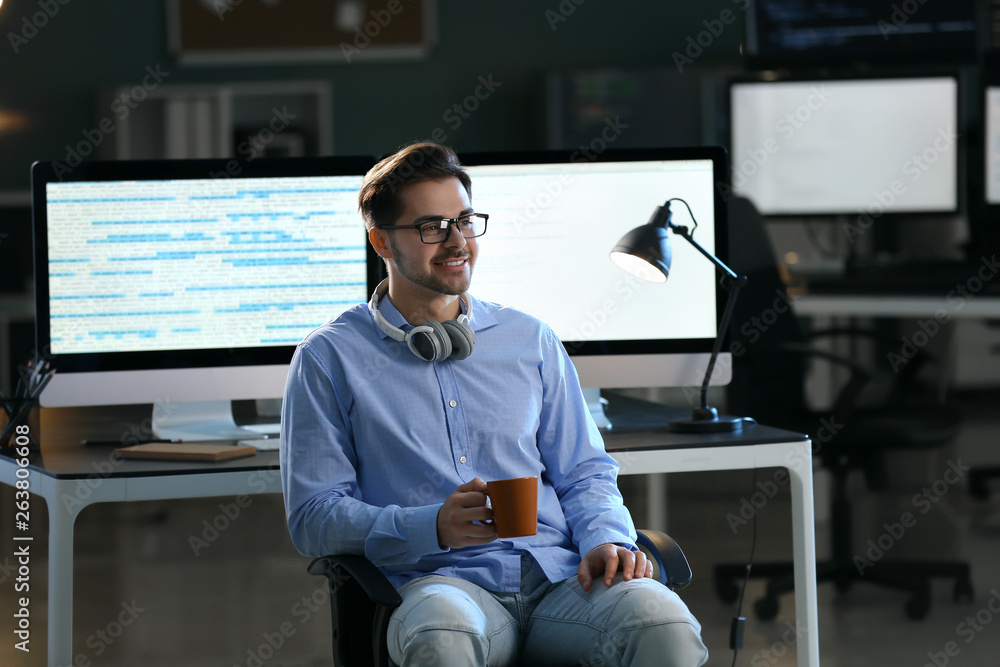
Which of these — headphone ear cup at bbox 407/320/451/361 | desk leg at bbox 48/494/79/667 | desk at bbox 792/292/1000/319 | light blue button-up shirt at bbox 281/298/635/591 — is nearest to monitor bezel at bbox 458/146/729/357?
light blue button-up shirt at bbox 281/298/635/591

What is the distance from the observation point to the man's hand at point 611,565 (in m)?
1.49

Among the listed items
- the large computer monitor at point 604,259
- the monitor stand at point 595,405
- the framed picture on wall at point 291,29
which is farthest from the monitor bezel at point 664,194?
the framed picture on wall at point 291,29

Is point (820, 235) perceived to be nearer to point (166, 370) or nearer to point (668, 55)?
point (668, 55)

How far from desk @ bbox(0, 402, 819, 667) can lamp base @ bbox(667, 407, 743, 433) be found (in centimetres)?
2

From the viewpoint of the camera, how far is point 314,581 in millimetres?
3377

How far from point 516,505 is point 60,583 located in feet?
2.81

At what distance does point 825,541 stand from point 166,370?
2.55m

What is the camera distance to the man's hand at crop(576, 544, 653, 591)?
4.88 feet

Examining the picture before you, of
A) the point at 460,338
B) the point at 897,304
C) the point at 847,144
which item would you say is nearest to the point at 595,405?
the point at 460,338

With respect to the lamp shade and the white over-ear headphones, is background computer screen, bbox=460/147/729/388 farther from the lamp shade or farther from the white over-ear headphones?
the white over-ear headphones

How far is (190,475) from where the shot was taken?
1769 mm

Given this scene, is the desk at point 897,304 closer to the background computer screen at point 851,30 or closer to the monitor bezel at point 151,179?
the background computer screen at point 851,30

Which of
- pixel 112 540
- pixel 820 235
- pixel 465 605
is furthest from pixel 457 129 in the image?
pixel 465 605

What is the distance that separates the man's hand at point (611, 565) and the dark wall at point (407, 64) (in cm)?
456
